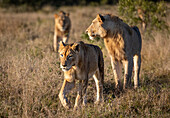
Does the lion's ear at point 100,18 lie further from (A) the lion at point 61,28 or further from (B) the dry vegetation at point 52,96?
(A) the lion at point 61,28

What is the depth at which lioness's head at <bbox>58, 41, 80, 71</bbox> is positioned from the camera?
395cm

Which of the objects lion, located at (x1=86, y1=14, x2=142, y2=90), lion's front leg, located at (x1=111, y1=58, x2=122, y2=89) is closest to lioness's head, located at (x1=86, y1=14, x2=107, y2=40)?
lion, located at (x1=86, y1=14, x2=142, y2=90)

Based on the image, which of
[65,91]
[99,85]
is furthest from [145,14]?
[65,91]

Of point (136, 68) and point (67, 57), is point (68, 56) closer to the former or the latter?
point (67, 57)

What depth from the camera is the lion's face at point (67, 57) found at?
13.0 feet

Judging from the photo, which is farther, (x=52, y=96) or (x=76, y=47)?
(x=52, y=96)

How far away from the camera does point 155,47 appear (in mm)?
8117

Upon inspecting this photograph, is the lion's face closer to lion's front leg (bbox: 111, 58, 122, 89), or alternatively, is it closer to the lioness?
the lioness

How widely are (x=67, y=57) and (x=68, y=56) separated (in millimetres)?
26

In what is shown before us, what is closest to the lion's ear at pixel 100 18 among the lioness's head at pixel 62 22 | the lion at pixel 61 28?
the lion at pixel 61 28

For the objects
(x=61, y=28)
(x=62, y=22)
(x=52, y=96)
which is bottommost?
(x=52, y=96)

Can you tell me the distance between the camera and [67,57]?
13.2ft

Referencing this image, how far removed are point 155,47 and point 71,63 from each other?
484cm

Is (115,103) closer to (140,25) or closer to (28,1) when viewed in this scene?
(140,25)
